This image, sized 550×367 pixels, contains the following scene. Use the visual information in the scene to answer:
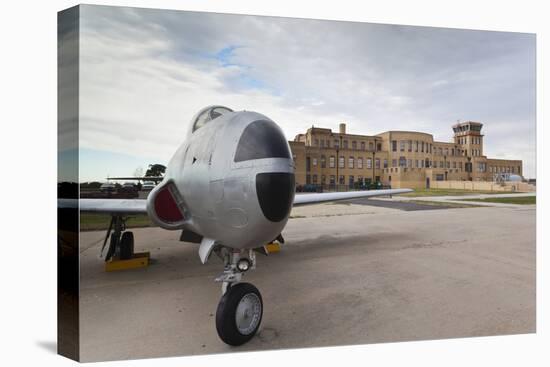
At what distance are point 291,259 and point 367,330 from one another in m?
2.81

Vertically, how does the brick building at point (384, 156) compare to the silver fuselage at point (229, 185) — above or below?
above

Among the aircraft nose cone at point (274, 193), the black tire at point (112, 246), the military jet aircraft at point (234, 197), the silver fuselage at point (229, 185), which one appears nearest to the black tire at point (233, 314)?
the military jet aircraft at point (234, 197)

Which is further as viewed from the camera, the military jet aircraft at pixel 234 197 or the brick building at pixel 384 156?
the brick building at pixel 384 156

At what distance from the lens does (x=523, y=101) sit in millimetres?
6055

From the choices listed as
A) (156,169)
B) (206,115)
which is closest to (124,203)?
(156,169)

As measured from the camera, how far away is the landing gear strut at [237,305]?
10.4 ft

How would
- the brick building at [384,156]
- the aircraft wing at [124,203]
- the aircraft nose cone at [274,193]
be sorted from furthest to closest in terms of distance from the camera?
the brick building at [384,156]
the aircraft wing at [124,203]
the aircraft nose cone at [274,193]

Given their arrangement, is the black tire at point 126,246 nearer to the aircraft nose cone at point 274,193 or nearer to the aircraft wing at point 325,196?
the aircraft wing at point 325,196

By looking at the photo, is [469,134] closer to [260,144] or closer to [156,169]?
[260,144]

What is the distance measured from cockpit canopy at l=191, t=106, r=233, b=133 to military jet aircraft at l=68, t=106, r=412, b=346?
0.67m

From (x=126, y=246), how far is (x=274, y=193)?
199 inches

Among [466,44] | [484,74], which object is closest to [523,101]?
[484,74]

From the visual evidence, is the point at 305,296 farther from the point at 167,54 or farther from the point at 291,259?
the point at 167,54

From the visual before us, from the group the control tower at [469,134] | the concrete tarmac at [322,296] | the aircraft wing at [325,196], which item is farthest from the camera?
the control tower at [469,134]
